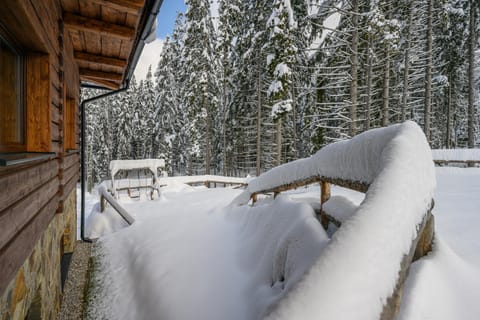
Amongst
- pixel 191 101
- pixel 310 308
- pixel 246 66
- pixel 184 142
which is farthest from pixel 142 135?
pixel 310 308

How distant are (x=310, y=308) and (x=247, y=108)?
18829 millimetres

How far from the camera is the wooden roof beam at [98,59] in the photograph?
5285 mm

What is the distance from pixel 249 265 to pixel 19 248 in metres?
2.03

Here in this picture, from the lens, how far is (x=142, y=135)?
31.7 m

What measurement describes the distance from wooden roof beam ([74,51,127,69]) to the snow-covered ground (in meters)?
3.45

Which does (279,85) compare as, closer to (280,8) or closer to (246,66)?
(280,8)

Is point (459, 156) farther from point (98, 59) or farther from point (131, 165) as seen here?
point (98, 59)

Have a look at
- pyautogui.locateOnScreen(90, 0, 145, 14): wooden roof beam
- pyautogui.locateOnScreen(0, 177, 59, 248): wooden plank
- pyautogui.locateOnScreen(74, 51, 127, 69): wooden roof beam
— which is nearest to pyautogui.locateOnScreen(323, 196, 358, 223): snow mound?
pyautogui.locateOnScreen(0, 177, 59, 248): wooden plank

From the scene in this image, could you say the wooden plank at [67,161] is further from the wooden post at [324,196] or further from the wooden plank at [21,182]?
the wooden post at [324,196]

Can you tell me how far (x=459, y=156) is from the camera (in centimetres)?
1109

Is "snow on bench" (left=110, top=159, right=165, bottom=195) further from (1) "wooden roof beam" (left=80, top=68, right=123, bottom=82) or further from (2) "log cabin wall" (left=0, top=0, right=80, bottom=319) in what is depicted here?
(2) "log cabin wall" (left=0, top=0, right=80, bottom=319)

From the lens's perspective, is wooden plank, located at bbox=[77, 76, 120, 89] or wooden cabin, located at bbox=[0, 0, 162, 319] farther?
wooden plank, located at bbox=[77, 76, 120, 89]

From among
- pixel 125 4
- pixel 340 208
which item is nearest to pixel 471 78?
pixel 340 208

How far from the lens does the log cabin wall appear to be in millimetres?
1742
